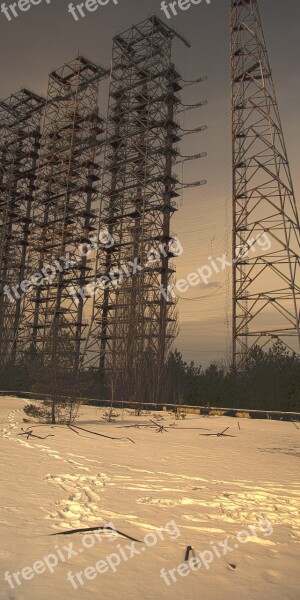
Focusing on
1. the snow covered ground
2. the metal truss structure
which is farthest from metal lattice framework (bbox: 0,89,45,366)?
the snow covered ground

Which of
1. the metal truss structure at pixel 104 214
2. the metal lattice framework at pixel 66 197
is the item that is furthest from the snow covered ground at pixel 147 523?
the metal lattice framework at pixel 66 197

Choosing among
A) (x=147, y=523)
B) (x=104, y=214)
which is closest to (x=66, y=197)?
(x=104, y=214)

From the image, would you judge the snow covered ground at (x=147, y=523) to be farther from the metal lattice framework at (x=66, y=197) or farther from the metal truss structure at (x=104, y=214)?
the metal lattice framework at (x=66, y=197)

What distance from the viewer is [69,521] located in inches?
146

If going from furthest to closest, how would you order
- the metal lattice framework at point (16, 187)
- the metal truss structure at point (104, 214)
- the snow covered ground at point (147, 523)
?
the metal lattice framework at point (16, 187) < the metal truss structure at point (104, 214) < the snow covered ground at point (147, 523)

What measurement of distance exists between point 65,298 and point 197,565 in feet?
121

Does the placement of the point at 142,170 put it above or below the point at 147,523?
above

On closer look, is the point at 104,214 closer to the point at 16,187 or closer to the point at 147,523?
the point at 16,187

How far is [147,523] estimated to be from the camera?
148 inches

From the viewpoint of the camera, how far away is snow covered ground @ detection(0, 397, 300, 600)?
8.99 ft

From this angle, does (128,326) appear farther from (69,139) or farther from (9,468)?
(69,139)

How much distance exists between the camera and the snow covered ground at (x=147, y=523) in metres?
2.74

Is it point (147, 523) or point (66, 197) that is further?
point (66, 197)

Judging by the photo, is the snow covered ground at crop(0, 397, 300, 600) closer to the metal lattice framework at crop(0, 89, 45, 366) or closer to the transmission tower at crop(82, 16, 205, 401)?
the transmission tower at crop(82, 16, 205, 401)
